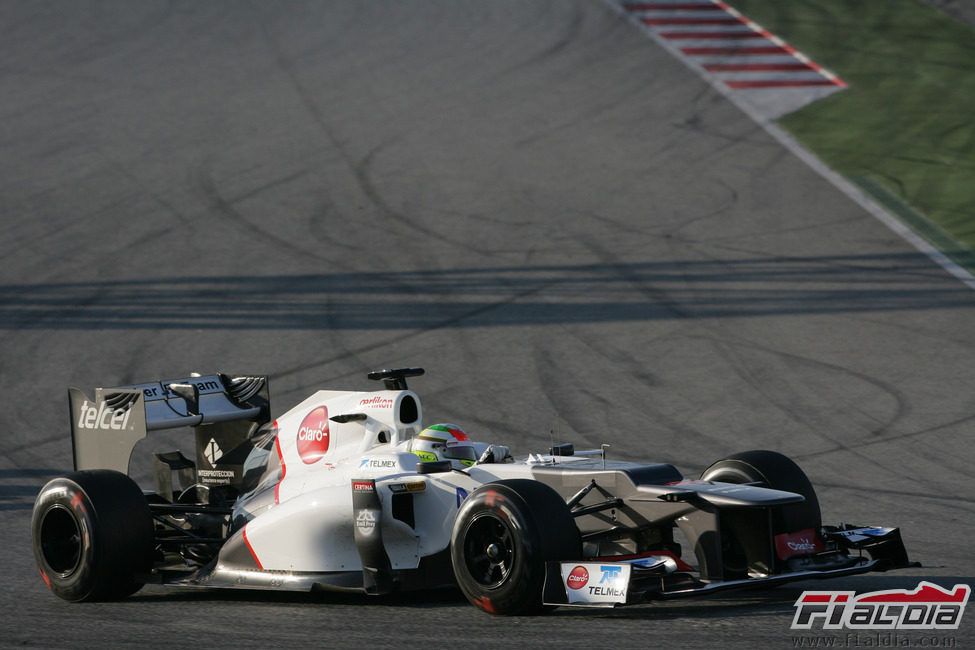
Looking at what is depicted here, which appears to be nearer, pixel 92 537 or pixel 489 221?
pixel 92 537

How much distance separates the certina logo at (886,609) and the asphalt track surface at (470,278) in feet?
0.55

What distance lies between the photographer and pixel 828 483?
1180 centimetres

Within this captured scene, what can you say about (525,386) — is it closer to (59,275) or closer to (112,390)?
(112,390)

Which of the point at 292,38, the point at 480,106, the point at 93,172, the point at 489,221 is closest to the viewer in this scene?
the point at 489,221

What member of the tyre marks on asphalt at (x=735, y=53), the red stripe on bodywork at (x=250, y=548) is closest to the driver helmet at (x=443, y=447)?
the red stripe on bodywork at (x=250, y=548)

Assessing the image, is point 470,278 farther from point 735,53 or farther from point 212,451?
point 735,53

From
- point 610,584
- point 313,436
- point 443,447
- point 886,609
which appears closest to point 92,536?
point 313,436

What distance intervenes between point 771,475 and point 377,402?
8.31 feet

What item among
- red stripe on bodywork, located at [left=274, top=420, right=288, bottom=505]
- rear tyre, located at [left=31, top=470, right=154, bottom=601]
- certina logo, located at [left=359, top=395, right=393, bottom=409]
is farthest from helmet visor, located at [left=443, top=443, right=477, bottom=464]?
rear tyre, located at [left=31, top=470, right=154, bottom=601]

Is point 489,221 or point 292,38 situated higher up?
point 292,38

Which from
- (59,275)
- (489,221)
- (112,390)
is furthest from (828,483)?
(59,275)

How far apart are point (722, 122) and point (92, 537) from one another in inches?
659

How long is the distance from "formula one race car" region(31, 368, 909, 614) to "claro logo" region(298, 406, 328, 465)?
1 cm

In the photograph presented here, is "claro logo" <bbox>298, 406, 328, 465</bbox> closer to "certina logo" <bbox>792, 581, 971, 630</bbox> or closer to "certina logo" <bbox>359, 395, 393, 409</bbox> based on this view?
"certina logo" <bbox>359, 395, 393, 409</bbox>
